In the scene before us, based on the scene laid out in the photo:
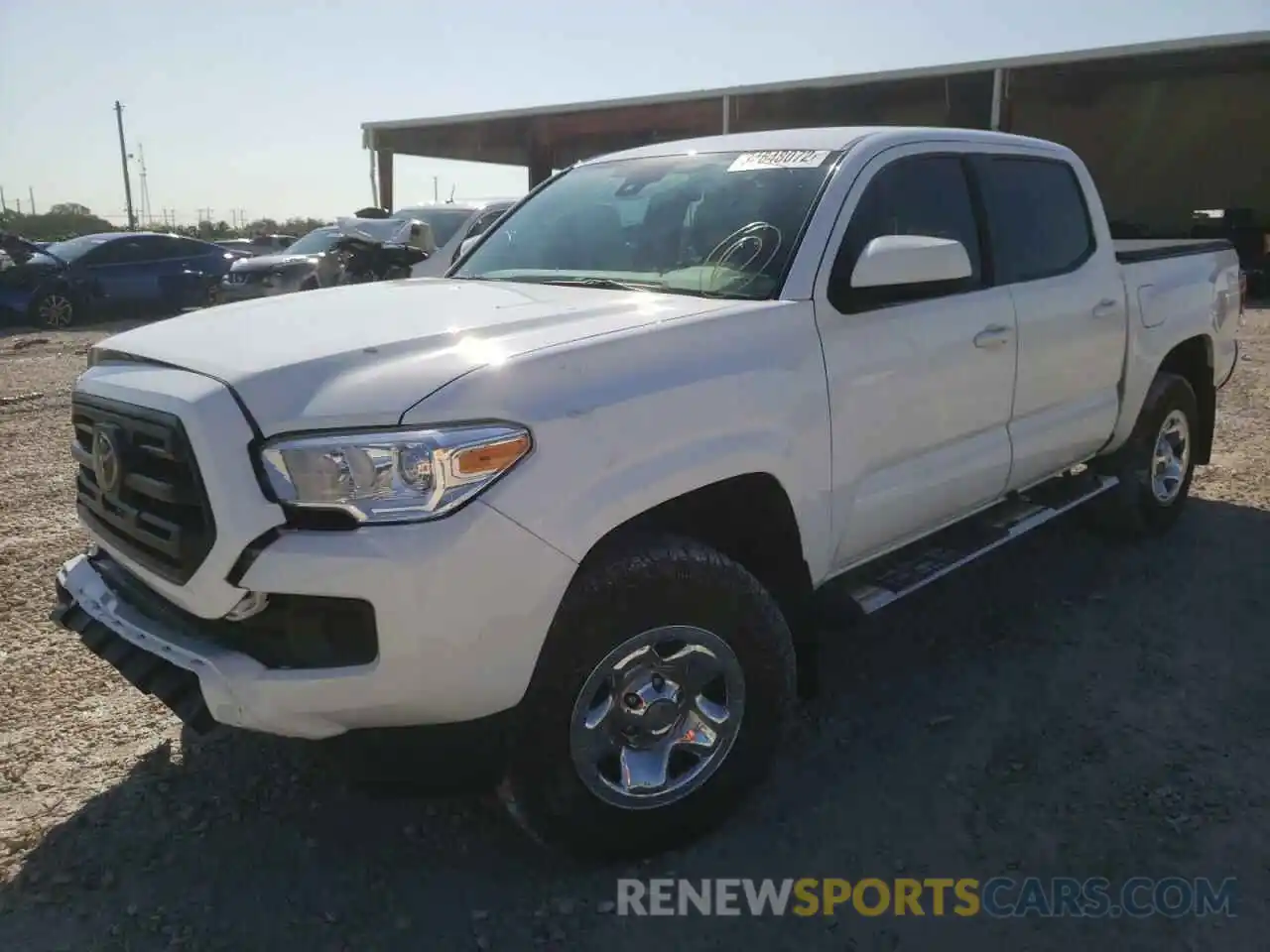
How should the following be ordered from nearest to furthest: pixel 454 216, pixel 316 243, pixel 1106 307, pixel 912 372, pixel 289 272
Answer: pixel 912 372 < pixel 1106 307 < pixel 454 216 < pixel 289 272 < pixel 316 243

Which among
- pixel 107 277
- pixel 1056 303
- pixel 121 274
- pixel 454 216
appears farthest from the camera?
pixel 121 274

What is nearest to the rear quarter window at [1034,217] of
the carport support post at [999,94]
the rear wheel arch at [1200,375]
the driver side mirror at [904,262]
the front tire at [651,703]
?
the driver side mirror at [904,262]

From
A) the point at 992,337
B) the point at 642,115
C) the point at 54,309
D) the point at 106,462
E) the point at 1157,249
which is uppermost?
the point at 642,115

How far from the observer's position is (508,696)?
2271 millimetres

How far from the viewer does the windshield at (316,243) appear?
14.7m

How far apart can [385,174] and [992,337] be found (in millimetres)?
25952

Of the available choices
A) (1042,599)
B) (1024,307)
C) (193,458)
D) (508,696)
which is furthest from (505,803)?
(1042,599)

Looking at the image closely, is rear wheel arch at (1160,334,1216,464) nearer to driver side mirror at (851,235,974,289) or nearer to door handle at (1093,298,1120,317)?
door handle at (1093,298,1120,317)

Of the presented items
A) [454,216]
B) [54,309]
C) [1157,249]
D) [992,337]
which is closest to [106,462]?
[992,337]

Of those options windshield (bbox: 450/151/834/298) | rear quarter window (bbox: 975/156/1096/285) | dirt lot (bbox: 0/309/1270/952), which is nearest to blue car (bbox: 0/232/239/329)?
dirt lot (bbox: 0/309/1270/952)

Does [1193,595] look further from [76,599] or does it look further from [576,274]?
[76,599]

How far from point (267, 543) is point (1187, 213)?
2573 cm

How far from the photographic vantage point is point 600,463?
235 cm

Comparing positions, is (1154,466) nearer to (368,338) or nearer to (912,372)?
(912,372)
